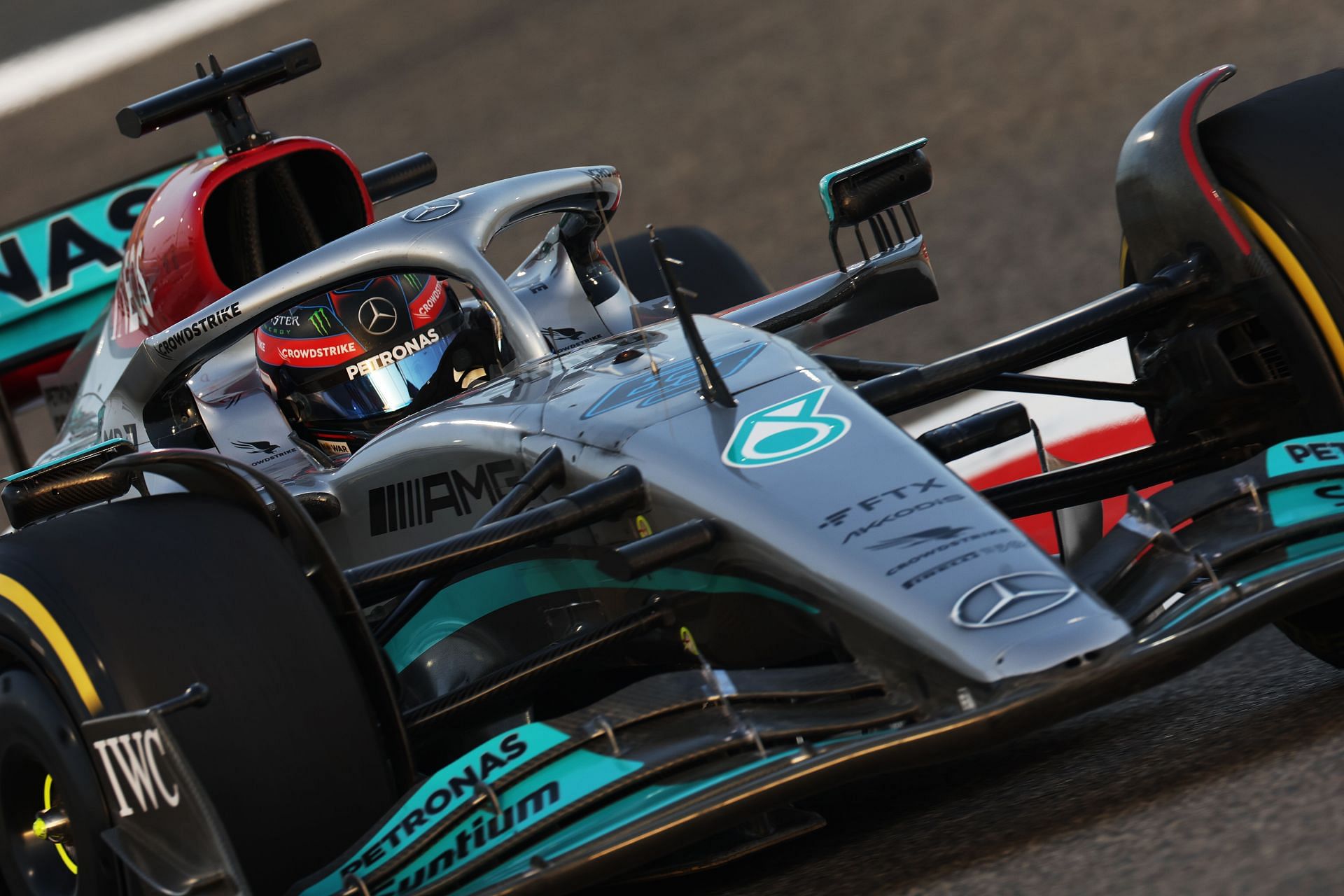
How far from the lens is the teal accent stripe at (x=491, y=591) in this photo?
3.28 metres

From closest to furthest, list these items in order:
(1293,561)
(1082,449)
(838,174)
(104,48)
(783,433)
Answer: (1293,561) → (783,433) → (838,174) → (1082,449) → (104,48)

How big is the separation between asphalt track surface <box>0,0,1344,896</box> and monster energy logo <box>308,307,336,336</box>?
170 cm

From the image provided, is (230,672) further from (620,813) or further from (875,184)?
(875,184)

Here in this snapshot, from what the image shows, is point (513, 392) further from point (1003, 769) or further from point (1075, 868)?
point (1075, 868)

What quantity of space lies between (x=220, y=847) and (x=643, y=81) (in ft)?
31.5

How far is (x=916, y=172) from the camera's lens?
4016 mm

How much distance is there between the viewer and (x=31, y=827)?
9.77 feet

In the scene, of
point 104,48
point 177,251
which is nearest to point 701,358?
point 177,251

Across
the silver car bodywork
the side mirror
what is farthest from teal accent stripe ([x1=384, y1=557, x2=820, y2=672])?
the side mirror

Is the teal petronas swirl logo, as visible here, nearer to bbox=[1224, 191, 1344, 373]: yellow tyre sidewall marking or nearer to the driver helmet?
bbox=[1224, 191, 1344, 373]: yellow tyre sidewall marking

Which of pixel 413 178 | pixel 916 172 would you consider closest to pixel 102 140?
pixel 413 178

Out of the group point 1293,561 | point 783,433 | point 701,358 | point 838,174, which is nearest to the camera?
point 1293,561

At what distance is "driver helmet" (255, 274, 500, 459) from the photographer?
4.08m

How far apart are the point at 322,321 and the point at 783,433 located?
5.14ft
